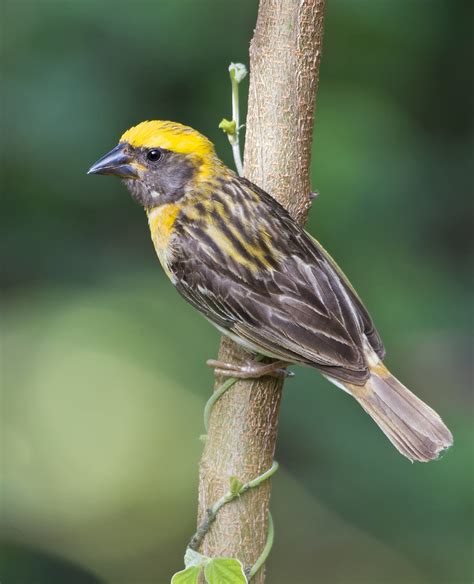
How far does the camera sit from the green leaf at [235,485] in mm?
2541

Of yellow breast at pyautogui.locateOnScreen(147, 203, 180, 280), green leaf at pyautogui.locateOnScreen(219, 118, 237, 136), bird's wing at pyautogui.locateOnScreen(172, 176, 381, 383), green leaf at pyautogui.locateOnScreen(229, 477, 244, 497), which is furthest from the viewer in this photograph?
yellow breast at pyautogui.locateOnScreen(147, 203, 180, 280)

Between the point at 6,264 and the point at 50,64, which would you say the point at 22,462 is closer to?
the point at 6,264

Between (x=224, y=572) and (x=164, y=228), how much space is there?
50.3 inches

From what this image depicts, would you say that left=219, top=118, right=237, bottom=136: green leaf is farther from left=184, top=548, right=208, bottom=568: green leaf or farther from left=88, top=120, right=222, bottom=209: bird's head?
left=184, top=548, right=208, bottom=568: green leaf

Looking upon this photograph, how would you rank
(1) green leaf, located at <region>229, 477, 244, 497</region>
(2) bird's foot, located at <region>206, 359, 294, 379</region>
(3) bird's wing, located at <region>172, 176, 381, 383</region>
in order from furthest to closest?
(3) bird's wing, located at <region>172, 176, 381, 383</region>, (2) bird's foot, located at <region>206, 359, 294, 379</region>, (1) green leaf, located at <region>229, 477, 244, 497</region>

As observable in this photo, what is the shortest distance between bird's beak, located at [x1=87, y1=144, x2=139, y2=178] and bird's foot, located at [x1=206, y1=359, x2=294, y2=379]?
88 centimetres

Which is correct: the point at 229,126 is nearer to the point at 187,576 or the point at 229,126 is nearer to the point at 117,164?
the point at 117,164

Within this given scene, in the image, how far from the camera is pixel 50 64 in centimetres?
545

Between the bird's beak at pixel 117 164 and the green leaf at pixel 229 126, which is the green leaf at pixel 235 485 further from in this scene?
the bird's beak at pixel 117 164

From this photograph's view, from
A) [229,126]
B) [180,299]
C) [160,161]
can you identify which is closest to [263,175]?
[229,126]

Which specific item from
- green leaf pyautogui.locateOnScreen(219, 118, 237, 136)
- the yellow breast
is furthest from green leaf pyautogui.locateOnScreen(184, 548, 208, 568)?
green leaf pyautogui.locateOnScreen(219, 118, 237, 136)

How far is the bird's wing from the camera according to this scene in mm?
3014

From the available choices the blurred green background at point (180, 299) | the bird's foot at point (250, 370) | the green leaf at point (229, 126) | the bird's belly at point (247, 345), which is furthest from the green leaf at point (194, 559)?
the blurred green background at point (180, 299)

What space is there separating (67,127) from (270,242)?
8.67 ft
